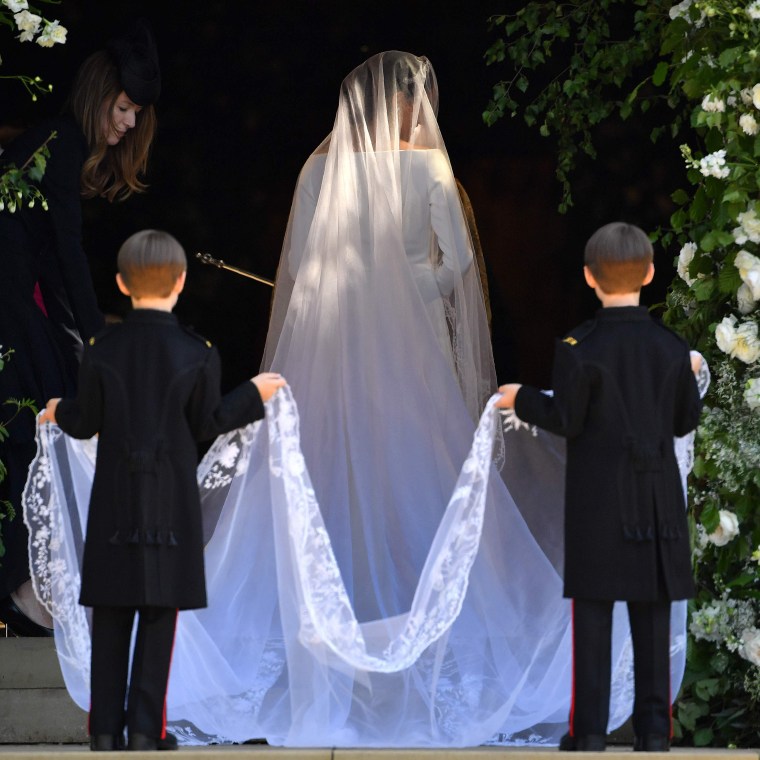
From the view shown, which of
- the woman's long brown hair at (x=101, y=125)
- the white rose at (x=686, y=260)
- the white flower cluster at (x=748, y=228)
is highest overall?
the woman's long brown hair at (x=101, y=125)

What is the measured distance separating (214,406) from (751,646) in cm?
160

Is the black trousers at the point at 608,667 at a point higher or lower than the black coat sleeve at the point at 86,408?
lower

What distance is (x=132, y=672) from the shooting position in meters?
3.47

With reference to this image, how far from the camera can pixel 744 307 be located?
4.19 metres

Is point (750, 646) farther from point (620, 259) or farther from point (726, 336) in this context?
point (620, 259)

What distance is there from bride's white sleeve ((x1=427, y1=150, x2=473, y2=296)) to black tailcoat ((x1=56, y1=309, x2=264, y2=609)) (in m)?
1.48

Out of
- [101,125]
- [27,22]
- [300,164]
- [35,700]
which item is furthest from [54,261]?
[300,164]

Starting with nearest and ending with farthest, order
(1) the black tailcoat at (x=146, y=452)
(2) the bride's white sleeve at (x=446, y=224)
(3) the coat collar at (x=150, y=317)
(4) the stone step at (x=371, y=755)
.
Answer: (4) the stone step at (x=371, y=755) < (1) the black tailcoat at (x=146, y=452) < (3) the coat collar at (x=150, y=317) < (2) the bride's white sleeve at (x=446, y=224)

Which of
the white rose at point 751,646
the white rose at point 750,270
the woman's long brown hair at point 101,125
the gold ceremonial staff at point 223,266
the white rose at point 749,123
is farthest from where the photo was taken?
the gold ceremonial staff at point 223,266

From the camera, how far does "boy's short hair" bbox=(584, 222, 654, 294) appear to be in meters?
3.59

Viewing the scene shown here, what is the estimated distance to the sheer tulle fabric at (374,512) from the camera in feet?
12.4

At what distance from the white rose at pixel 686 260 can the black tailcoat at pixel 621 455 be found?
81 centimetres

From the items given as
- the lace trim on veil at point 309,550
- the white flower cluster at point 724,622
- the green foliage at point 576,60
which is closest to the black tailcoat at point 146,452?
the lace trim on veil at point 309,550

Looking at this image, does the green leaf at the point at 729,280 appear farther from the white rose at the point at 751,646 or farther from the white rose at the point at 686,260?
the white rose at the point at 751,646
